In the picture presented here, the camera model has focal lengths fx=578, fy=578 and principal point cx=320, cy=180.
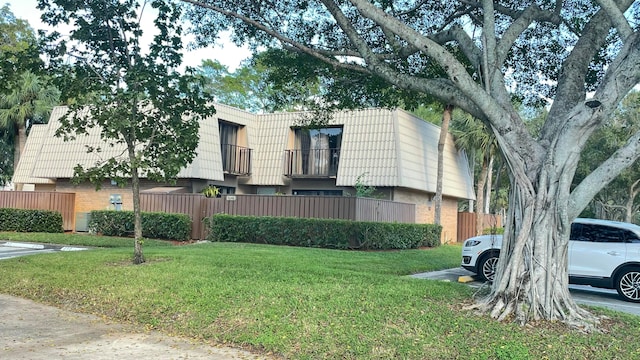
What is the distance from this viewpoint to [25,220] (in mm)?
21984

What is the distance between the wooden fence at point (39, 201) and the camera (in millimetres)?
23531

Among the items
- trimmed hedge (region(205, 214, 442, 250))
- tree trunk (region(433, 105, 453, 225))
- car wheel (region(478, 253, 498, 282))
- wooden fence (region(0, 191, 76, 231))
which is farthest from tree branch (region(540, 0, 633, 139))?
wooden fence (region(0, 191, 76, 231))

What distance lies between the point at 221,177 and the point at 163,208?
11.2 ft

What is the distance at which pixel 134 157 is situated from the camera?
10.8m

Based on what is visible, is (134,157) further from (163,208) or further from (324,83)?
(163,208)

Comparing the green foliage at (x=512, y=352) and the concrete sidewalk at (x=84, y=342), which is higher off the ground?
the green foliage at (x=512, y=352)

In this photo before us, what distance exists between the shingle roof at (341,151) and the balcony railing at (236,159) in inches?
16.2

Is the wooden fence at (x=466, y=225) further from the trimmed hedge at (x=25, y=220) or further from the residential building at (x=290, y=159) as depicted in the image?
the trimmed hedge at (x=25, y=220)

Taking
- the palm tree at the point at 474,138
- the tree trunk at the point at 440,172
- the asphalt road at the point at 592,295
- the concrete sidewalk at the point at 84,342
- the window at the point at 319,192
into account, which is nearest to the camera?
the concrete sidewalk at the point at 84,342

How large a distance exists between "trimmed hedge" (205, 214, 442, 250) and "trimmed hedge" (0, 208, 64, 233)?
7064 mm

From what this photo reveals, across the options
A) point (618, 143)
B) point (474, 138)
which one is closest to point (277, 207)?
point (474, 138)

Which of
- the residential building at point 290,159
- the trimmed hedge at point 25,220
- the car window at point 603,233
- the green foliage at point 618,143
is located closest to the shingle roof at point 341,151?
the residential building at point 290,159

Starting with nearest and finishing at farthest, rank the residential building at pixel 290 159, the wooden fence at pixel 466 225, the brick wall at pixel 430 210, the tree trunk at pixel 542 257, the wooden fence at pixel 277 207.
A: the tree trunk at pixel 542 257, the wooden fence at pixel 277 207, the residential building at pixel 290 159, the brick wall at pixel 430 210, the wooden fence at pixel 466 225

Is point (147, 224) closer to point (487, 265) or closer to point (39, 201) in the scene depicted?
point (39, 201)
